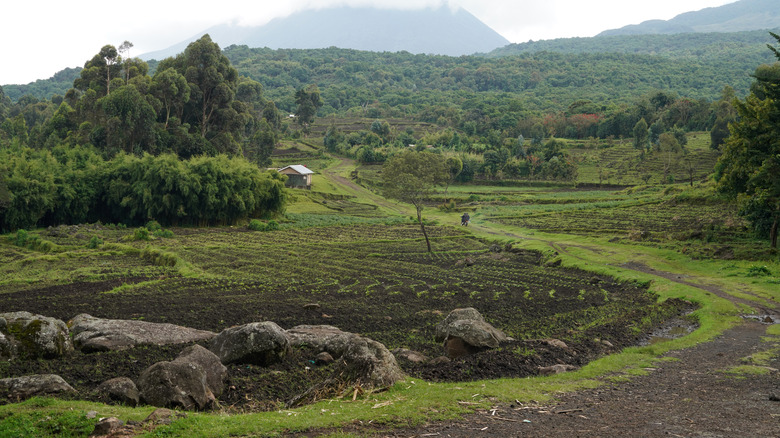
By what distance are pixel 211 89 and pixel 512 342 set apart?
60.1 metres

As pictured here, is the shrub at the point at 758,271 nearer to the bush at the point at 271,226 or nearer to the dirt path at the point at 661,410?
the dirt path at the point at 661,410

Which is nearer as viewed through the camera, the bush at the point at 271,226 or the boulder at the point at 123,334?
the boulder at the point at 123,334

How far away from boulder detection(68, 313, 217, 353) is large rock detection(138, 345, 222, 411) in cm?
394

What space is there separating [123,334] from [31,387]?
13.5 ft

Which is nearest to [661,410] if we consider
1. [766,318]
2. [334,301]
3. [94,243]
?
[766,318]

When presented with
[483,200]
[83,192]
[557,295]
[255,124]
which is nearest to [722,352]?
[557,295]

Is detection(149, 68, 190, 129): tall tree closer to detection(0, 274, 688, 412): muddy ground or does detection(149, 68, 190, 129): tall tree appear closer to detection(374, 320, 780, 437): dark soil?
detection(0, 274, 688, 412): muddy ground

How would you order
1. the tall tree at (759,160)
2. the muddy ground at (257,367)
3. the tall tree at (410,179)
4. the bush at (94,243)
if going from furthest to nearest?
1. the tall tree at (410,179)
2. the bush at (94,243)
3. the tall tree at (759,160)
4. the muddy ground at (257,367)

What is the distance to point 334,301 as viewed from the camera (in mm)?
22984

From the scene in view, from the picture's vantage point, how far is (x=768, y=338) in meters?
17.2

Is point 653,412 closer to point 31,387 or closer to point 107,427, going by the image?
point 107,427

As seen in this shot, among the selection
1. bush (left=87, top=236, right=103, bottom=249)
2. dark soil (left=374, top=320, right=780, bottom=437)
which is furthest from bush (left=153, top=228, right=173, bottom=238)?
dark soil (left=374, top=320, right=780, bottom=437)

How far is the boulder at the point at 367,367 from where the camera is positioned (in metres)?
11.0

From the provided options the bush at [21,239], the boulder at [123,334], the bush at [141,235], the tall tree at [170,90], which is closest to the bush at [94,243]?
the bush at [141,235]
